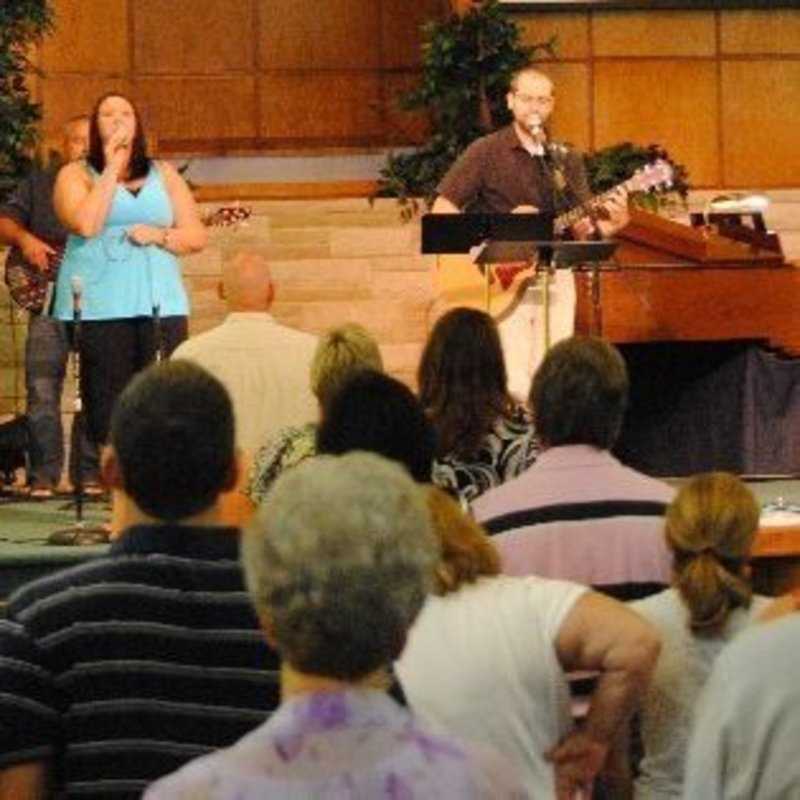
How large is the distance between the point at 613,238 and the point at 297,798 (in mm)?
6682

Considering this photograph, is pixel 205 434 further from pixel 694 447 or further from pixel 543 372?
pixel 694 447

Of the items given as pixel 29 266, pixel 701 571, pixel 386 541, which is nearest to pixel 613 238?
pixel 29 266

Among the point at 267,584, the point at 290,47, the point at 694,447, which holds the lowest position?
the point at 694,447

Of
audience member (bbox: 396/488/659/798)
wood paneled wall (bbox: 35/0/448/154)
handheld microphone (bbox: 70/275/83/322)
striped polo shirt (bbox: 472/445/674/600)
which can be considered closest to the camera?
audience member (bbox: 396/488/659/798)

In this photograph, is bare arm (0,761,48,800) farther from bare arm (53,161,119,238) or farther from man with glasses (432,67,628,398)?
man with glasses (432,67,628,398)

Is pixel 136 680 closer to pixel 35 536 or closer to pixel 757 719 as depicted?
pixel 757 719

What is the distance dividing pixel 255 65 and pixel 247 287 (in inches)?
298

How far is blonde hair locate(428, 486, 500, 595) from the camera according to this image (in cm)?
349

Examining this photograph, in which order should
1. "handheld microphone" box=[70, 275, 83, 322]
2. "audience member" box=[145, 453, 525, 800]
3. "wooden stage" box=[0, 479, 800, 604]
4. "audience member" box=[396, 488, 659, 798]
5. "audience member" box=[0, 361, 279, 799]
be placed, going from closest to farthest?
"audience member" box=[145, 453, 525, 800] → "audience member" box=[0, 361, 279, 799] → "audience member" box=[396, 488, 659, 798] → "wooden stage" box=[0, 479, 800, 604] → "handheld microphone" box=[70, 275, 83, 322]

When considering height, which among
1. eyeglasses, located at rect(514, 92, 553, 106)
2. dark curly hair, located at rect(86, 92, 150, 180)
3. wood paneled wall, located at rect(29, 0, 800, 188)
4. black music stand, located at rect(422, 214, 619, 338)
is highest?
wood paneled wall, located at rect(29, 0, 800, 188)

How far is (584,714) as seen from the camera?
382 centimetres

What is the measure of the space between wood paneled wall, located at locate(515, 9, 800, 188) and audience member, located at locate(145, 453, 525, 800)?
33.6 feet

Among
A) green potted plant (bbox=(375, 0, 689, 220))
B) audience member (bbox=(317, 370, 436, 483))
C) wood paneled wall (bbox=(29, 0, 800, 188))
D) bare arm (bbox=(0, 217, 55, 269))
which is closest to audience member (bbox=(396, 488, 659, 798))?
audience member (bbox=(317, 370, 436, 483))

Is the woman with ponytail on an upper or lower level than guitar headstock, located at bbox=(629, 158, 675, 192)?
lower
